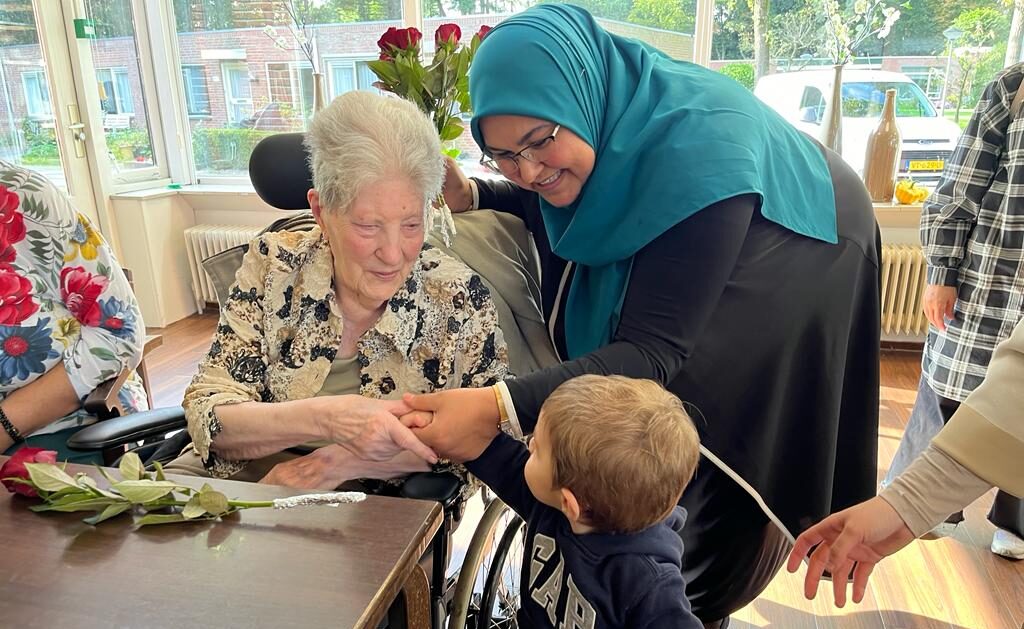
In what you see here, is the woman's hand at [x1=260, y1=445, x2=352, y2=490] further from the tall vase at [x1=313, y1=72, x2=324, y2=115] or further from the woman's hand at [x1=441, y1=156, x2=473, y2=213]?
the tall vase at [x1=313, y1=72, x2=324, y2=115]

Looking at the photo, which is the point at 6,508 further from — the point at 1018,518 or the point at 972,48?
the point at 972,48

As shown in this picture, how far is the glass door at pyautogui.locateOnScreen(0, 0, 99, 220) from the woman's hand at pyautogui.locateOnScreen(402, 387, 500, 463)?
12.2 feet

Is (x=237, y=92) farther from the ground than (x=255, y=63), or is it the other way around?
(x=255, y=63)

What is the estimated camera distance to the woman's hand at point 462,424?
1.21m

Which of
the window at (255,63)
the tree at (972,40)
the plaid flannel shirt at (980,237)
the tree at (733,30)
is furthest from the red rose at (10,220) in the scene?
the tree at (972,40)

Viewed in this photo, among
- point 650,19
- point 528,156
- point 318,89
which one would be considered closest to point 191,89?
point 318,89

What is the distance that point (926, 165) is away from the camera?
3.94 m

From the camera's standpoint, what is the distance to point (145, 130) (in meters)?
4.76

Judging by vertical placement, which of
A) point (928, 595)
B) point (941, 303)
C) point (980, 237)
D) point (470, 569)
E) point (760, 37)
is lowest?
point (928, 595)

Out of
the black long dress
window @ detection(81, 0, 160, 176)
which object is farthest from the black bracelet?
window @ detection(81, 0, 160, 176)

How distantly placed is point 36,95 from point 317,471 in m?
3.95

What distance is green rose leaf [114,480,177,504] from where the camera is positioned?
93 centimetres

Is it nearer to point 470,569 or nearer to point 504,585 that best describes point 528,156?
point 470,569

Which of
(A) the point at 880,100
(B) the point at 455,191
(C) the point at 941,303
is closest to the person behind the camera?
(B) the point at 455,191
